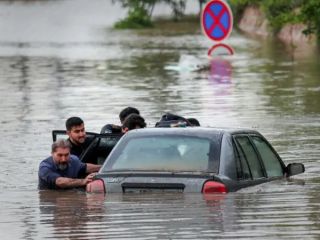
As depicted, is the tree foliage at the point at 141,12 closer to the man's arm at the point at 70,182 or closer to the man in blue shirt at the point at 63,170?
the man in blue shirt at the point at 63,170

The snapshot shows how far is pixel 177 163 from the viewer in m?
13.2

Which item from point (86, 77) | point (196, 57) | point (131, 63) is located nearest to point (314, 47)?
point (196, 57)

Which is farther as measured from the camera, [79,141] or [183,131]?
[79,141]

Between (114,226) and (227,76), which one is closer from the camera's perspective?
(114,226)

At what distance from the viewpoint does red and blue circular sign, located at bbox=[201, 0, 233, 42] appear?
28.8 metres

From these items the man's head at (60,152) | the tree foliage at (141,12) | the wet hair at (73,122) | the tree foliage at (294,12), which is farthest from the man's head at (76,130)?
the tree foliage at (141,12)

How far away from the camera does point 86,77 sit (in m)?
43.5

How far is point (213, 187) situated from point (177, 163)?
1.58 feet

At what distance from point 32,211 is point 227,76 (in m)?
28.7

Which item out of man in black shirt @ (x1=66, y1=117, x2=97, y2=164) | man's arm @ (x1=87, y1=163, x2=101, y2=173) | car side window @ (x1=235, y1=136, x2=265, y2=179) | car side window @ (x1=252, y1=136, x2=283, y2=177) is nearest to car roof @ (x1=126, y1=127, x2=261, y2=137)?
car side window @ (x1=235, y1=136, x2=265, y2=179)

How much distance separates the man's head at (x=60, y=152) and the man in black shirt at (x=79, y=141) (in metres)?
1.05

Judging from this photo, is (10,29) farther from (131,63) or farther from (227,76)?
(227,76)

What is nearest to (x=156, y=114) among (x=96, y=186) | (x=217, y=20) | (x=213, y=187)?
(x=217, y=20)

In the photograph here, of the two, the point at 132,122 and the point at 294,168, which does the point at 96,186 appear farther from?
the point at 132,122
